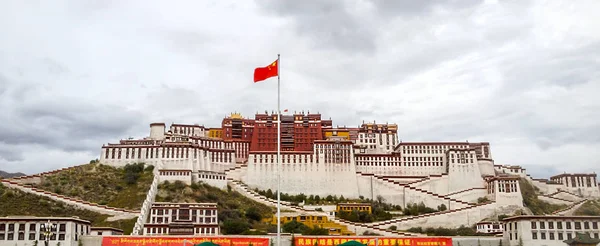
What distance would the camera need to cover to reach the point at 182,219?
6469 cm

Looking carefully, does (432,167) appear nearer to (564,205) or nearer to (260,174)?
(564,205)

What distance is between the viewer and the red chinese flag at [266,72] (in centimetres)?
3147

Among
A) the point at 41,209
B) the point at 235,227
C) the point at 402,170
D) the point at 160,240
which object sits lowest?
the point at 160,240

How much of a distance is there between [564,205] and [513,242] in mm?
44582

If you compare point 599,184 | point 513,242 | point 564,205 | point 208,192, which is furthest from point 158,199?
point 599,184

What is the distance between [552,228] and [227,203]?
42.5 meters

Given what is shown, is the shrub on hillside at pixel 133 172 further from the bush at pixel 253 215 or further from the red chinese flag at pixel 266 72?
the red chinese flag at pixel 266 72

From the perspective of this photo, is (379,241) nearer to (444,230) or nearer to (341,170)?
(444,230)

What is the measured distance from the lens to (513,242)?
50.2m

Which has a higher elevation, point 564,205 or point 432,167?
point 432,167

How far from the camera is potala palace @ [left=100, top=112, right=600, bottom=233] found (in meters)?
82.7

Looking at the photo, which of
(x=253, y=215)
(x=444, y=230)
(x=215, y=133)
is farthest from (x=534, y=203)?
(x=215, y=133)

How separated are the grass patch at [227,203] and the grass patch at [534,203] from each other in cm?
3949

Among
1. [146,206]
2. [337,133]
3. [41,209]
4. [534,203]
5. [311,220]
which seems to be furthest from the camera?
[337,133]
